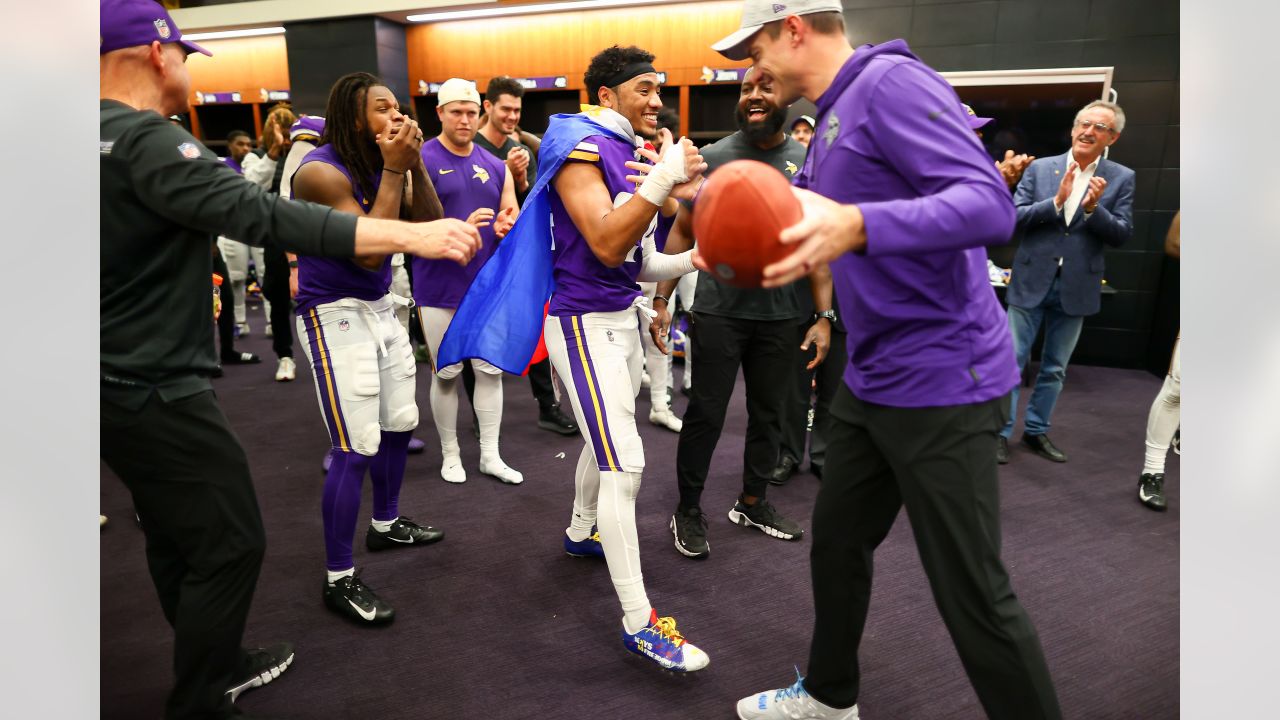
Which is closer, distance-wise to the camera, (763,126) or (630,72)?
(630,72)

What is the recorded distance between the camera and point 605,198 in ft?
7.03

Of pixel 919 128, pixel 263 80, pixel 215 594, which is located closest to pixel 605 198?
pixel 919 128

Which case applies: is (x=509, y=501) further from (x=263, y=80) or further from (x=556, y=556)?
(x=263, y=80)

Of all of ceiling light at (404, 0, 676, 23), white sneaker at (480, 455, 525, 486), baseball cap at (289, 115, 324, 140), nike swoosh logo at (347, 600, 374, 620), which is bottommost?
nike swoosh logo at (347, 600, 374, 620)

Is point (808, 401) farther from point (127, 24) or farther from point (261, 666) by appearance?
point (127, 24)

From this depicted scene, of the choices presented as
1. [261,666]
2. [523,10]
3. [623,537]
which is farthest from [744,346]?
[523,10]

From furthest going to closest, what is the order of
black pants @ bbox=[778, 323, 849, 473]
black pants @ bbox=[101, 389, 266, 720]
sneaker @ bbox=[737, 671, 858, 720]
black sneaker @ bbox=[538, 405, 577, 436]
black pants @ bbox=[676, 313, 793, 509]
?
black sneaker @ bbox=[538, 405, 577, 436] < black pants @ bbox=[778, 323, 849, 473] < black pants @ bbox=[676, 313, 793, 509] < sneaker @ bbox=[737, 671, 858, 720] < black pants @ bbox=[101, 389, 266, 720]

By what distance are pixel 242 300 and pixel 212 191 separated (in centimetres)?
616

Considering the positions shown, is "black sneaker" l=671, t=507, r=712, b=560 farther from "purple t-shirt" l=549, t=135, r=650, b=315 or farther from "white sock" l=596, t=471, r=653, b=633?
"purple t-shirt" l=549, t=135, r=650, b=315

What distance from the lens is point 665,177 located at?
6.40 ft

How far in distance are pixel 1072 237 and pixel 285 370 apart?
5.34m

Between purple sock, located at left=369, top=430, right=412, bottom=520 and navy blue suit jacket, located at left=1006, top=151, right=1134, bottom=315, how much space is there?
3.43 meters

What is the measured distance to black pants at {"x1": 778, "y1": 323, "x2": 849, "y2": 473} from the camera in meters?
3.68

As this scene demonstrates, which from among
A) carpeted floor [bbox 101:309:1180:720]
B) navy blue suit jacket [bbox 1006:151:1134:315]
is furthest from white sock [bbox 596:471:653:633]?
navy blue suit jacket [bbox 1006:151:1134:315]
